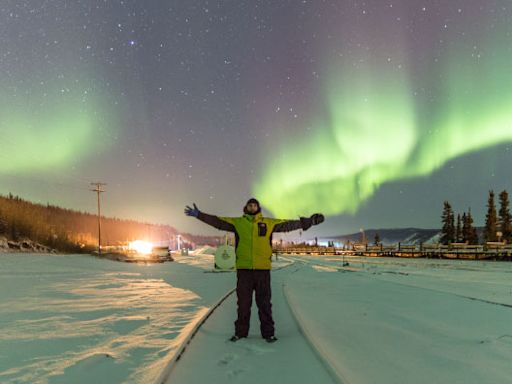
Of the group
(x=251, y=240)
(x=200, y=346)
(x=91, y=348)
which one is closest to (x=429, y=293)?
(x=251, y=240)

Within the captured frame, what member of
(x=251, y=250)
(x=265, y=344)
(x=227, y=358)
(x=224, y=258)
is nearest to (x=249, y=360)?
(x=227, y=358)

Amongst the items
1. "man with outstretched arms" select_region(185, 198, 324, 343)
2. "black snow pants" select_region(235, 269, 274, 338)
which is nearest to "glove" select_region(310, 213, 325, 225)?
"man with outstretched arms" select_region(185, 198, 324, 343)

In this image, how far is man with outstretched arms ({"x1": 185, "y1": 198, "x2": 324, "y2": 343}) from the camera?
5.79 m

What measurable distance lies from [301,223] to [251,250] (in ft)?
3.00

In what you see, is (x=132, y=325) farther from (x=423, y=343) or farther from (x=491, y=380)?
(x=491, y=380)

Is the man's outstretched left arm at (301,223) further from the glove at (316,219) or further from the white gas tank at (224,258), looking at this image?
the white gas tank at (224,258)

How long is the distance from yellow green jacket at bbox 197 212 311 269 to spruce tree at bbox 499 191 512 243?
240 feet

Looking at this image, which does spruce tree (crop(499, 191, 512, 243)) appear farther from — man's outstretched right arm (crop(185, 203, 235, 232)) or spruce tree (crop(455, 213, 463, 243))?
man's outstretched right arm (crop(185, 203, 235, 232))

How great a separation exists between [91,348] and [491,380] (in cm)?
476

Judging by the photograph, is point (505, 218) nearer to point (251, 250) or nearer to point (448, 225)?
point (448, 225)

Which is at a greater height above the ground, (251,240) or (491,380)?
(251,240)

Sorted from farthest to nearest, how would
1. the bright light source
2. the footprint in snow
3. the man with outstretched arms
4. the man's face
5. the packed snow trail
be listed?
the bright light source, the man's face, the man with outstretched arms, the footprint in snow, the packed snow trail

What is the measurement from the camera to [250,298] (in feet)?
19.2

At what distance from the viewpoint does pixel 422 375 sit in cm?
402
